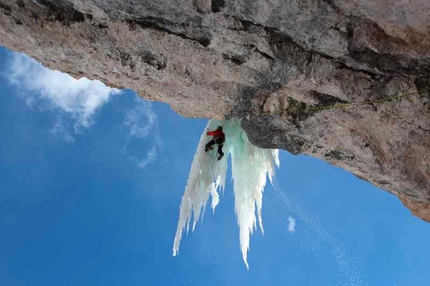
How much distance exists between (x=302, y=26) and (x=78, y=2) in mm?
2327

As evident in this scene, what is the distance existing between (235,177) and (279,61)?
3997 mm

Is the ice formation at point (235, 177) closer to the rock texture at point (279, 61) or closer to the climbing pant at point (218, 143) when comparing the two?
the climbing pant at point (218, 143)

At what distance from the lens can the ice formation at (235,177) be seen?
326 inches

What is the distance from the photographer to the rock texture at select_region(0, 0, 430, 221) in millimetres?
4199

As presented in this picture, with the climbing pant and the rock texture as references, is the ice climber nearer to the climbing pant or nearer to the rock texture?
Result: the climbing pant

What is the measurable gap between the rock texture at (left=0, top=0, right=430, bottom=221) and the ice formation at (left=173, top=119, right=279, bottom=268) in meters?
1.76

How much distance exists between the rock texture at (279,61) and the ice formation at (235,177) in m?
1.76

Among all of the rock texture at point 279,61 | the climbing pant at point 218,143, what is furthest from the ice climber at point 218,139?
the rock texture at point 279,61

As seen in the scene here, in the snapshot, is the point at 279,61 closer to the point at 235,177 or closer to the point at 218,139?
the point at 218,139

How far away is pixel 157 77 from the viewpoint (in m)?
5.94

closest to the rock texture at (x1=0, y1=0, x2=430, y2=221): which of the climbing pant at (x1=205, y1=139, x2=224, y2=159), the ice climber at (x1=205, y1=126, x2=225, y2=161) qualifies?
the ice climber at (x1=205, y1=126, x2=225, y2=161)

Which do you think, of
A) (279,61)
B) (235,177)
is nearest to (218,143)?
(235,177)

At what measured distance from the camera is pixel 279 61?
15.9 ft

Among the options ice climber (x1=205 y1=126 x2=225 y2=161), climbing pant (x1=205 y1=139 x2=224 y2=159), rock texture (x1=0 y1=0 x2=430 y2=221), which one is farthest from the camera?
climbing pant (x1=205 y1=139 x2=224 y2=159)
